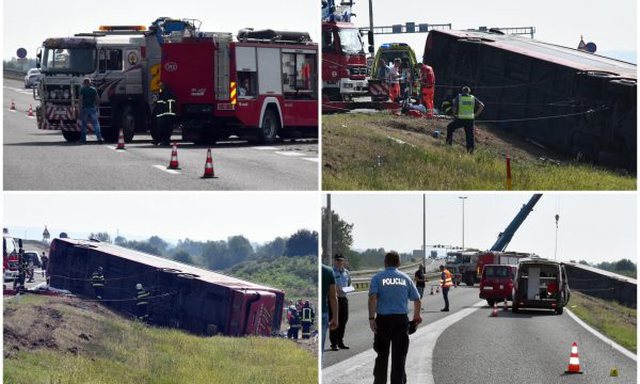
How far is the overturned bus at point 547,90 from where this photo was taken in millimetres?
23078

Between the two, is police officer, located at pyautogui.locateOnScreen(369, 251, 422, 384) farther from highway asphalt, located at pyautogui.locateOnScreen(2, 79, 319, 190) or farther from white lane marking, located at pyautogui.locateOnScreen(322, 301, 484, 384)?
highway asphalt, located at pyautogui.locateOnScreen(2, 79, 319, 190)

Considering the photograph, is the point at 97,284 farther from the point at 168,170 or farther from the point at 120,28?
the point at 120,28

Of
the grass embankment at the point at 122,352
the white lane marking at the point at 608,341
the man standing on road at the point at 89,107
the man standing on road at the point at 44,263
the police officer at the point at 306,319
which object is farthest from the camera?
the man standing on road at the point at 89,107

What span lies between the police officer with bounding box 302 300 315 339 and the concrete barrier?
1889cm

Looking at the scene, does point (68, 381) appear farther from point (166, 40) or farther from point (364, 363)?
point (166, 40)

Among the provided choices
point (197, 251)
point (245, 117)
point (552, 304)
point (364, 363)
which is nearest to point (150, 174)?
point (197, 251)

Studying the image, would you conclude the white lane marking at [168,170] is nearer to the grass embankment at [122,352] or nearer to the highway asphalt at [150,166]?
the highway asphalt at [150,166]

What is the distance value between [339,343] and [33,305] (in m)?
5.76

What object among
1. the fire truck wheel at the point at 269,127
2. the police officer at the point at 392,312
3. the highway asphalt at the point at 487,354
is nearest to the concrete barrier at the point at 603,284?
the highway asphalt at the point at 487,354

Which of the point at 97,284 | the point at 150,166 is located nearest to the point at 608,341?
the point at 150,166

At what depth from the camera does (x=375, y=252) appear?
22953 mm

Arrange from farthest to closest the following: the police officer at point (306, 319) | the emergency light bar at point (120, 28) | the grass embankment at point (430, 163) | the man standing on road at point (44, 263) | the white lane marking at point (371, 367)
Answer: the emergency light bar at point (120, 28) < the man standing on road at point (44, 263) < the grass embankment at point (430, 163) < the police officer at point (306, 319) < the white lane marking at point (371, 367)

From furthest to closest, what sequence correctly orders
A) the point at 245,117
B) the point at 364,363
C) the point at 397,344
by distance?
the point at 245,117
the point at 364,363
the point at 397,344

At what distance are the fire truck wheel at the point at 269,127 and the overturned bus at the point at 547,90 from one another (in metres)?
3.89
